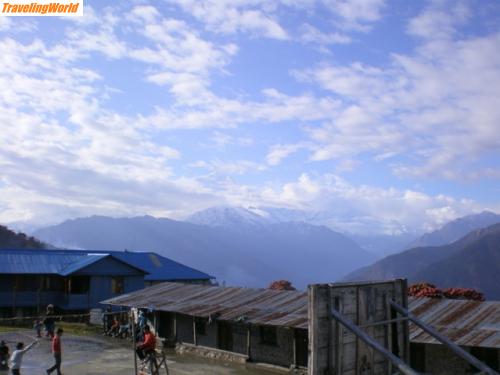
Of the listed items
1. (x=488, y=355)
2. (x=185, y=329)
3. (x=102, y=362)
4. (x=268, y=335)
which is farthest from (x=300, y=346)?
(x=102, y=362)

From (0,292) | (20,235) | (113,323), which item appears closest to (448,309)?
(113,323)

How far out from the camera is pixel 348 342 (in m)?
9.95

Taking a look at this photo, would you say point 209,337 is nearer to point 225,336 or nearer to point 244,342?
point 225,336

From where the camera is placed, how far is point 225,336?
2891cm

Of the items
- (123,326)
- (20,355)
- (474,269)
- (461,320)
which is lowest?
(474,269)

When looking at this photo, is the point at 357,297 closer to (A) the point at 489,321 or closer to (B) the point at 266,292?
(A) the point at 489,321

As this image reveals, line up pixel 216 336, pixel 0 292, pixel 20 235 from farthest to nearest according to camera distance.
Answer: pixel 20 235 < pixel 0 292 < pixel 216 336

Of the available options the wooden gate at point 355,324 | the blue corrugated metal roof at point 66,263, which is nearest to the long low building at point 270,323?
the wooden gate at point 355,324

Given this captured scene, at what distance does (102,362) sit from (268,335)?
827cm

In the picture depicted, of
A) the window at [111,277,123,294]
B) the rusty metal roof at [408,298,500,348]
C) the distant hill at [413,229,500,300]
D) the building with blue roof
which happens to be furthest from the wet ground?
the distant hill at [413,229,500,300]

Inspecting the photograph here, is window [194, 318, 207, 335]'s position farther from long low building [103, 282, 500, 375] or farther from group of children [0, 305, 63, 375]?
group of children [0, 305, 63, 375]

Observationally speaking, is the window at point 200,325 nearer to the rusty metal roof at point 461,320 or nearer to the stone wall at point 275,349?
the stone wall at point 275,349

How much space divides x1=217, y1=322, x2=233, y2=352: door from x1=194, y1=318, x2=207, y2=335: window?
3.81ft

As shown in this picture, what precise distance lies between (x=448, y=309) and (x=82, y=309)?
31.9 meters
